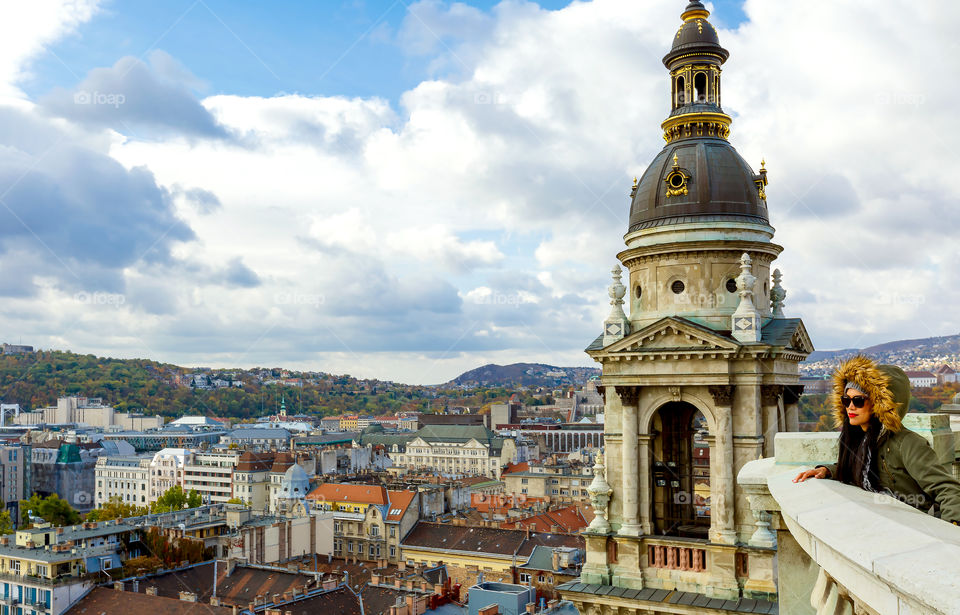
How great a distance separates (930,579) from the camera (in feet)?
11.3

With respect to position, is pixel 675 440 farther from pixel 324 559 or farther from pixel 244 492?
pixel 244 492

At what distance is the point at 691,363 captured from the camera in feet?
72.1

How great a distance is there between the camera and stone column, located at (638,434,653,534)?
22375 mm

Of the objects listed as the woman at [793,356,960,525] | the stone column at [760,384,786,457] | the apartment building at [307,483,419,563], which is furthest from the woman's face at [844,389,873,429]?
the apartment building at [307,483,419,563]

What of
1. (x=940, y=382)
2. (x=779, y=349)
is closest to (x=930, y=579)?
(x=779, y=349)

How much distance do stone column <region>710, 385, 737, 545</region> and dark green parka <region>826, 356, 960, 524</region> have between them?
1545 cm

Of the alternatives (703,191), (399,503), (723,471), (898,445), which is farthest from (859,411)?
(399,503)

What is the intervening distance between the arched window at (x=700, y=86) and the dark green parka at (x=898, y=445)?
Result: 1924 centimetres

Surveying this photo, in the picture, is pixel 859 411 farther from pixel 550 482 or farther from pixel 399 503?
pixel 550 482

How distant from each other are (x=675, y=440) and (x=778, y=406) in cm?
340

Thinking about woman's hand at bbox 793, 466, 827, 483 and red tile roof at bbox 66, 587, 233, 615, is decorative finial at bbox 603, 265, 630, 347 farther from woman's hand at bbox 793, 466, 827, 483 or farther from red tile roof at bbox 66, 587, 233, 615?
red tile roof at bbox 66, 587, 233, 615

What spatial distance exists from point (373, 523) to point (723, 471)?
80.0m

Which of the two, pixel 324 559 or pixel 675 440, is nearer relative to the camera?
pixel 675 440

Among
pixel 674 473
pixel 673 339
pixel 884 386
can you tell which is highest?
pixel 673 339
